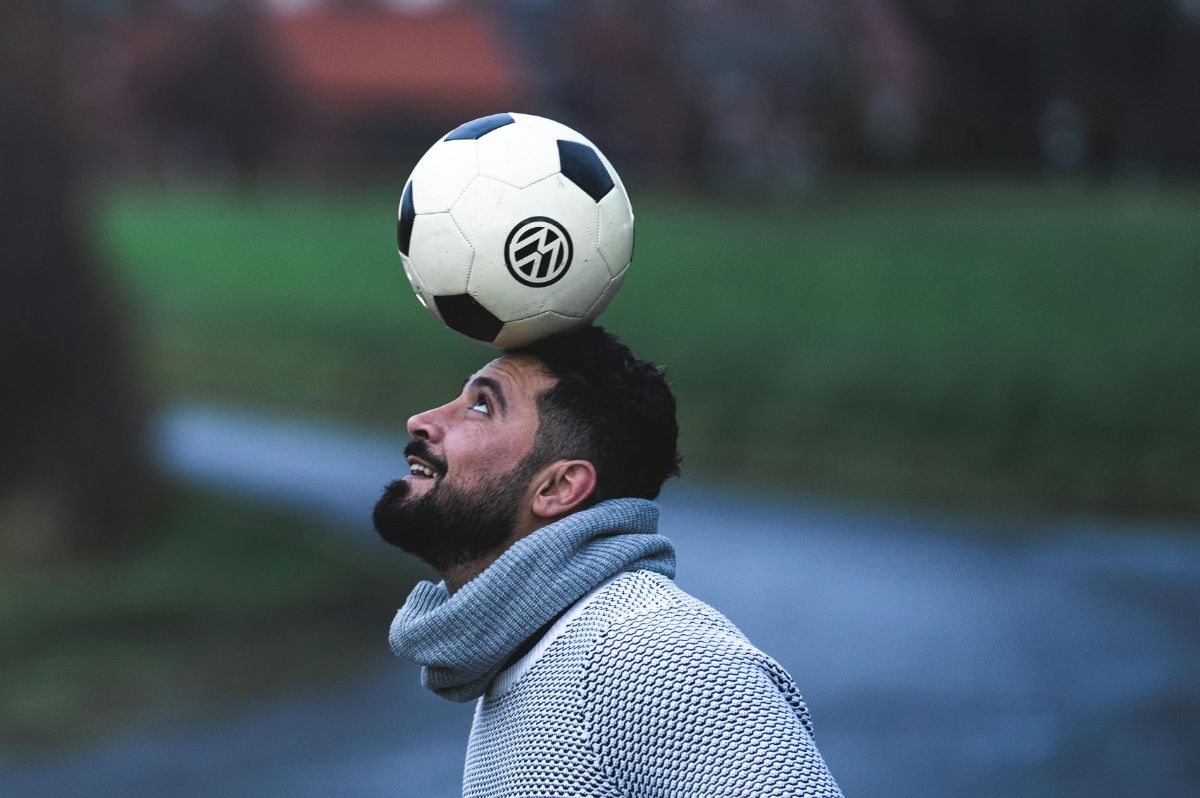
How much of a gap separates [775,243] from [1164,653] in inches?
208

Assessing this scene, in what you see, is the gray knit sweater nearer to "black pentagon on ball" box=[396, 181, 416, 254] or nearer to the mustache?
the mustache

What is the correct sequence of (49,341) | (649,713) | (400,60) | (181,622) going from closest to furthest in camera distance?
1. (649,713)
2. (181,622)
3. (49,341)
4. (400,60)

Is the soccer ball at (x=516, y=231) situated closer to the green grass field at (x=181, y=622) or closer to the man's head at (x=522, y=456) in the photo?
the man's head at (x=522, y=456)

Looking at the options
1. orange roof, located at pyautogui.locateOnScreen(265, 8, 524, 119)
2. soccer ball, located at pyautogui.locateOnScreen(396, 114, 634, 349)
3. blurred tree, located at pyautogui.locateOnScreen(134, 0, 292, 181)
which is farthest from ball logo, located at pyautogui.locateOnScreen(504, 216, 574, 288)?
blurred tree, located at pyautogui.locateOnScreen(134, 0, 292, 181)

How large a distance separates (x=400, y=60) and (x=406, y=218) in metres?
10.6

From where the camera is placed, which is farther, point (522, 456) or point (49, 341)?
point (49, 341)

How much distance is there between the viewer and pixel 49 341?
362 inches

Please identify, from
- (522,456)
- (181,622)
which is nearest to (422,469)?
(522,456)

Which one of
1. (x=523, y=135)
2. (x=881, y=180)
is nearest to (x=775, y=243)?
(x=881, y=180)

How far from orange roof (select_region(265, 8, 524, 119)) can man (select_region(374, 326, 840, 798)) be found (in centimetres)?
1033

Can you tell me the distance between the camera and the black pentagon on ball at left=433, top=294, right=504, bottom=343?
A: 2650 mm

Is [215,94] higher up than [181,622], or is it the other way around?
[215,94]

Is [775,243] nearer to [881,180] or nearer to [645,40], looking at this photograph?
[881,180]

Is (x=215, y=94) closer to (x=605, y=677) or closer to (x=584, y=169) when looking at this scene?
(x=584, y=169)
